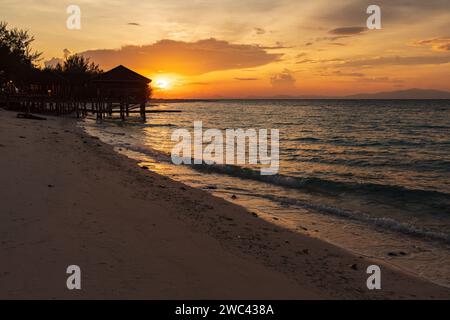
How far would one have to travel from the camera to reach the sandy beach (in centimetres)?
484

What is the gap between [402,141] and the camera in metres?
31.2

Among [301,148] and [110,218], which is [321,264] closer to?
[110,218]

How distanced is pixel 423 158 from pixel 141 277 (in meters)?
21.7

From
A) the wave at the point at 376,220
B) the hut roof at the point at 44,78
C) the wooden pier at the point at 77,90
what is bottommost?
the wave at the point at 376,220

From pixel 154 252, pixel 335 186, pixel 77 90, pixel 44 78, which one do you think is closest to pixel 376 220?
pixel 335 186

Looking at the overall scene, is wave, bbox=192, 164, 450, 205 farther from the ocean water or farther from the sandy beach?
the sandy beach

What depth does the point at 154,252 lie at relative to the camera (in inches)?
238

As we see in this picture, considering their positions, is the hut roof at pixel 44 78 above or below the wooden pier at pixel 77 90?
above

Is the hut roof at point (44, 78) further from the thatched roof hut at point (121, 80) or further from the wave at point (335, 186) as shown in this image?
the wave at point (335, 186)

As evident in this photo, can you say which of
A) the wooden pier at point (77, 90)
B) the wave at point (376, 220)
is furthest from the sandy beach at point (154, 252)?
the wooden pier at point (77, 90)

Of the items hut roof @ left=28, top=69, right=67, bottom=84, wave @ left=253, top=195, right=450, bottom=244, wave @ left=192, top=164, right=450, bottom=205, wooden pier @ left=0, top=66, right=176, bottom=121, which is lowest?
wave @ left=253, top=195, right=450, bottom=244

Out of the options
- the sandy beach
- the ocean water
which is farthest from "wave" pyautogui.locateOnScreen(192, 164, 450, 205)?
the sandy beach

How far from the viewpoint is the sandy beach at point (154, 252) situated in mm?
4836

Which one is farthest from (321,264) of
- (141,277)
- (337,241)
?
(141,277)
